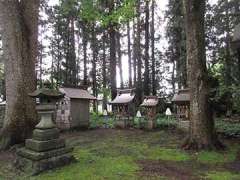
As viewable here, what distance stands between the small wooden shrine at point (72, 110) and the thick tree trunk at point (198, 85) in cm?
678

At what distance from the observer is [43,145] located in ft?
18.1

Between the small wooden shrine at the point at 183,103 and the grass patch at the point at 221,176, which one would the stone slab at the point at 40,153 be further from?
the small wooden shrine at the point at 183,103

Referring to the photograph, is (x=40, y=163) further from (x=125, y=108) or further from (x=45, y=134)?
(x=125, y=108)

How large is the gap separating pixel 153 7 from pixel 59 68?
37.4 feet

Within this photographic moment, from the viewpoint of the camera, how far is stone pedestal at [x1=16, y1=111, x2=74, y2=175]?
540cm

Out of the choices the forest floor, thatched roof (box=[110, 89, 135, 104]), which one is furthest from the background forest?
the forest floor

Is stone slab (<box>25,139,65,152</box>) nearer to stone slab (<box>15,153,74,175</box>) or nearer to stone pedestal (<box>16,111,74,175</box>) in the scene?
stone pedestal (<box>16,111,74,175</box>)

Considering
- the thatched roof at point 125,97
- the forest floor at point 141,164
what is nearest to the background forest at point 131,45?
the thatched roof at point 125,97

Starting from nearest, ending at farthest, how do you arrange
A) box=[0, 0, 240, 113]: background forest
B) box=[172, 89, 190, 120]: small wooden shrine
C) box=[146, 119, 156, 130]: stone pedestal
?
1. box=[172, 89, 190, 120]: small wooden shrine
2. box=[146, 119, 156, 130]: stone pedestal
3. box=[0, 0, 240, 113]: background forest

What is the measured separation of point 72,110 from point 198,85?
7.17 m

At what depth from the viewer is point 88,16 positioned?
13.1m

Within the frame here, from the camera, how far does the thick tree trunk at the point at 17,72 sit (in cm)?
768

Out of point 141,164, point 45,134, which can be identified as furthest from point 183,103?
point 45,134

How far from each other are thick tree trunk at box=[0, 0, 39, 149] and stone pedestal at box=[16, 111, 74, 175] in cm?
202
